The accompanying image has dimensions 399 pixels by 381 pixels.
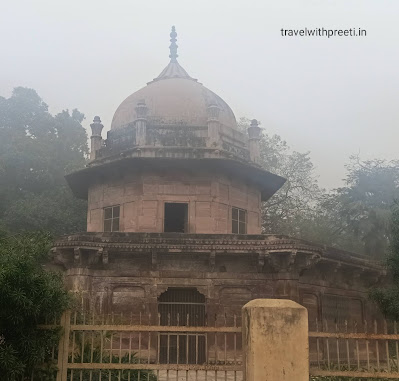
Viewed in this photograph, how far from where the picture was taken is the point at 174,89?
59.0 ft

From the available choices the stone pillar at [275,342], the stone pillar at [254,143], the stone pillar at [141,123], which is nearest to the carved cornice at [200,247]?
the stone pillar at [141,123]

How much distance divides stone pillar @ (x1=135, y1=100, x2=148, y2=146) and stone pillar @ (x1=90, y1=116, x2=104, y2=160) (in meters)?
1.97

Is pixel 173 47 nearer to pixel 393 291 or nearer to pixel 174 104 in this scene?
pixel 174 104

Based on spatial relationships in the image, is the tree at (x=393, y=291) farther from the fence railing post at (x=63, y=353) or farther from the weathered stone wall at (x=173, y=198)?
the fence railing post at (x=63, y=353)

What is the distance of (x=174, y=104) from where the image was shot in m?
17.3

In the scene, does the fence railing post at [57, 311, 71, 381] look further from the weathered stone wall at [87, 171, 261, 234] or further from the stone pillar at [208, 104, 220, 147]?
the stone pillar at [208, 104, 220, 147]

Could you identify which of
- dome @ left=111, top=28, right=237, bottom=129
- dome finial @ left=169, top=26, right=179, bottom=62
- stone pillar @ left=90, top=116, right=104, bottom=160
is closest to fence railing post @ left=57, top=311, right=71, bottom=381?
dome @ left=111, top=28, right=237, bottom=129

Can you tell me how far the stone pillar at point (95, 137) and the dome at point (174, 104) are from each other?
1.59 ft

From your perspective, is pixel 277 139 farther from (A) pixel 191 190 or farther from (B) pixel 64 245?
(B) pixel 64 245

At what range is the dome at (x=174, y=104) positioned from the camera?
1709cm

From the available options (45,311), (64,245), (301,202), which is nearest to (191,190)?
(64,245)

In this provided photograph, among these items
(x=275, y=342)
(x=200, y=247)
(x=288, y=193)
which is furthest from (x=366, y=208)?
(x=275, y=342)

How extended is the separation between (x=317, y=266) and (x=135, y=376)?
7.69 m

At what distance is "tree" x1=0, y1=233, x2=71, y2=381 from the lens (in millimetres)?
5719
